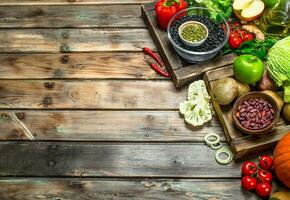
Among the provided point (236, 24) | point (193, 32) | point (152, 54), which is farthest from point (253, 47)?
point (152, 54)

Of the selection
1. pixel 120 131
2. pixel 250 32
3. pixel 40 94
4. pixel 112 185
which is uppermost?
pixel 250 32

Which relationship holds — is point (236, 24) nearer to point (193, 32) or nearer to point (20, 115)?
point (193, 32)

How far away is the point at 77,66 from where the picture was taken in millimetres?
2453

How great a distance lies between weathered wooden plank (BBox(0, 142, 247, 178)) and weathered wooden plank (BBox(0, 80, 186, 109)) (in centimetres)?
24

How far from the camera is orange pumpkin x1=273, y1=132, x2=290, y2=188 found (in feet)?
6.14

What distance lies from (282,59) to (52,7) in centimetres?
150

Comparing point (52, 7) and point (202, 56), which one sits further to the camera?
point (52, 7)

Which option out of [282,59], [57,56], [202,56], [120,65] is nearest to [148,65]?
[120,65]

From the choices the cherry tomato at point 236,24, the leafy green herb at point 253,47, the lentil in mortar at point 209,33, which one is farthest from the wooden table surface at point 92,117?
the cherry tomato at point 236,24

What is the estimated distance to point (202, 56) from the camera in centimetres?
228

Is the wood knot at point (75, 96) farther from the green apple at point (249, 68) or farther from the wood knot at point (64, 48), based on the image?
the green apple at point (249, 68)

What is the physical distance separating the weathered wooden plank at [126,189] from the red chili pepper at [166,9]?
0.93 metres

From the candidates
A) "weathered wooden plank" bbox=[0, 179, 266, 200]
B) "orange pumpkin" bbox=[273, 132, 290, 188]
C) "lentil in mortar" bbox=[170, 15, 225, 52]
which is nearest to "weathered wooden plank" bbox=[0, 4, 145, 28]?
"lentil in mortar" bbox=[170, 15, 225, 52]

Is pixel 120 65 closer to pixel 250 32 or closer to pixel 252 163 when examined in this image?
pixel 250 32
